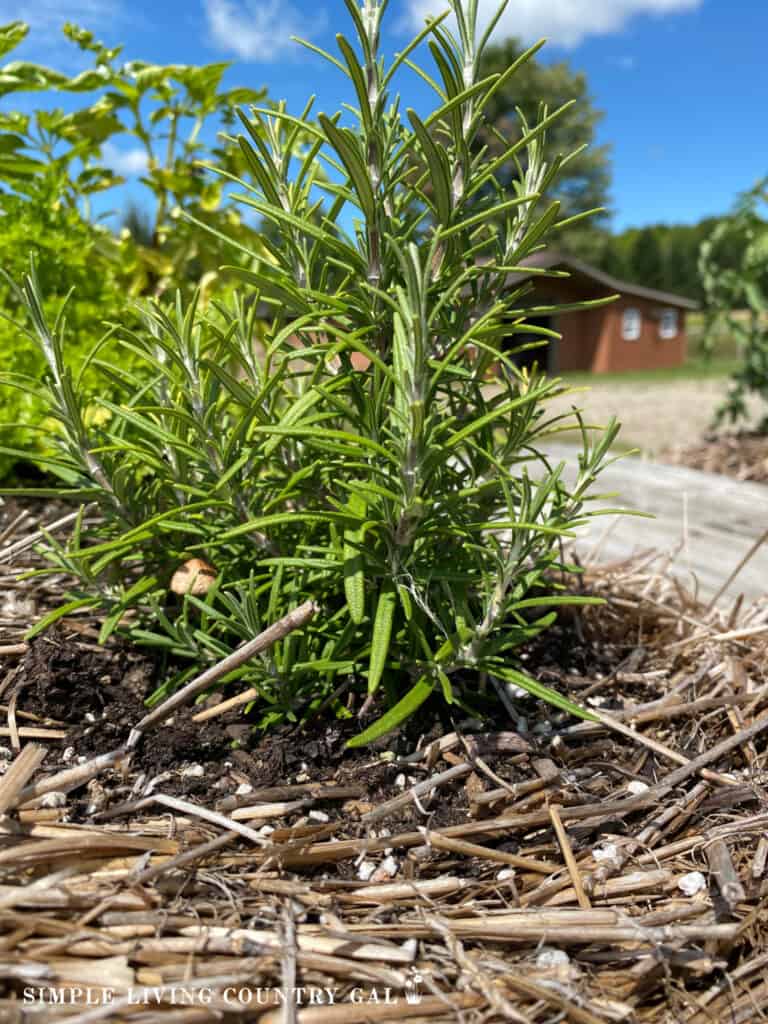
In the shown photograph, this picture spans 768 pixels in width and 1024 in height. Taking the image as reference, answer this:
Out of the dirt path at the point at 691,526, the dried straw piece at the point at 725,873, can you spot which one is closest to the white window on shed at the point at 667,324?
the dirt path at the point at 691,526

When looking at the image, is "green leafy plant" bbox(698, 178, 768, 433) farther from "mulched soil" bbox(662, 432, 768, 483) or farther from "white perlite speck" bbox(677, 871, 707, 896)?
"white perlite speck" bbox(677, 871, 707, 896)

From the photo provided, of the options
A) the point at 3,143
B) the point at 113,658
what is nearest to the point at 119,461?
the point at 113,658

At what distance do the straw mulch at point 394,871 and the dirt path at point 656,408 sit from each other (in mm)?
3974

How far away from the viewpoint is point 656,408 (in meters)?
11.2

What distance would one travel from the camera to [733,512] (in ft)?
9.61

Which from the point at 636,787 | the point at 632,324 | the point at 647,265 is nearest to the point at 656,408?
the point at 636,787

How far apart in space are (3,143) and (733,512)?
2.60 metres

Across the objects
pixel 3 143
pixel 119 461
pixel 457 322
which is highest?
pixel 3 143

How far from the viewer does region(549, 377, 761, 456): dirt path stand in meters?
7.50

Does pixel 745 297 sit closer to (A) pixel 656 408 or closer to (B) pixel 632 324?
(A) pixel 656 408

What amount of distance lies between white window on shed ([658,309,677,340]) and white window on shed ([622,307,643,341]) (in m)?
1.19

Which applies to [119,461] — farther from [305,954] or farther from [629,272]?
[629,272]

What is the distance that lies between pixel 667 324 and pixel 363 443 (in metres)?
29.2

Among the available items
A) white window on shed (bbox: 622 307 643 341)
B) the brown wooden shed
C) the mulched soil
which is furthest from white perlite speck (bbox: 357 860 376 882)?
white window on shed (bbox: 622 307 643 341)
